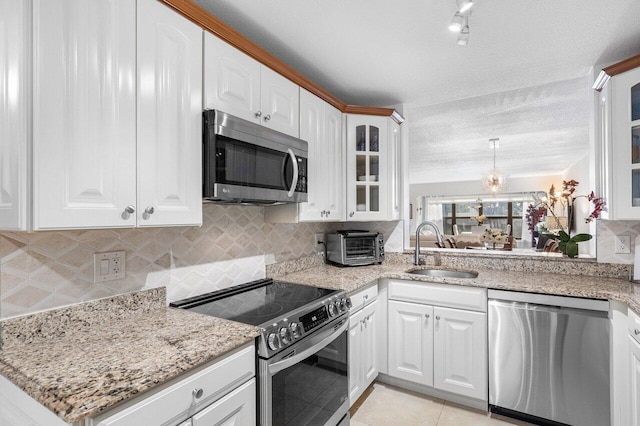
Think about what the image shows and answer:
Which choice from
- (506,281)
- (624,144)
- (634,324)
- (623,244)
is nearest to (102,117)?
(506,281)

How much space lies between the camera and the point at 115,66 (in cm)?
112

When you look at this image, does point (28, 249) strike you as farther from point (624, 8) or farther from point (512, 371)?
point (624, 8)

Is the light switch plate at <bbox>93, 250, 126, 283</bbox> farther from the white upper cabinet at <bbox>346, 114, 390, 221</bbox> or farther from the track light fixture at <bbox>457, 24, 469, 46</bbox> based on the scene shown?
the track light fixture at <bbox>457, 24, 469, 46</bbox>

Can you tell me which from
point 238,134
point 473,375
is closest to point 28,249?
point 238,134

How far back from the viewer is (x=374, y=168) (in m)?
2.72

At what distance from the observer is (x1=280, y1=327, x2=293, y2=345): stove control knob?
1.38m

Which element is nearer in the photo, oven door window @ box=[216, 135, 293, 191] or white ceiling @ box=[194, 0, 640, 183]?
oven door window @ box=[216, 135, 293, 191]

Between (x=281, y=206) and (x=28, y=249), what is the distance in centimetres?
127

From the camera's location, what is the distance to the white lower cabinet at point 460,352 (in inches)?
83.4

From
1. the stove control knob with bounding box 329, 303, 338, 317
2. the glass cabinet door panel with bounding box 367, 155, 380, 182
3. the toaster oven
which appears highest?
the glass cabinet door panel with bounding box 367, 155, 380, 182

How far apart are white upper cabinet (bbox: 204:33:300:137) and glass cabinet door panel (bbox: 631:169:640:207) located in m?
1.97

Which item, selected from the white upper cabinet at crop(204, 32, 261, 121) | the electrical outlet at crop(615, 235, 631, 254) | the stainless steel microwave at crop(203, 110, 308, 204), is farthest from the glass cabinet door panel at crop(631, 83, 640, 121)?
the white upper cabinet at crop(204, 32, 261, 121)

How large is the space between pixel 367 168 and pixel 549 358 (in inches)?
68.5

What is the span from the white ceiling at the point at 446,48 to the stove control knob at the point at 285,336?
1.54 meters
